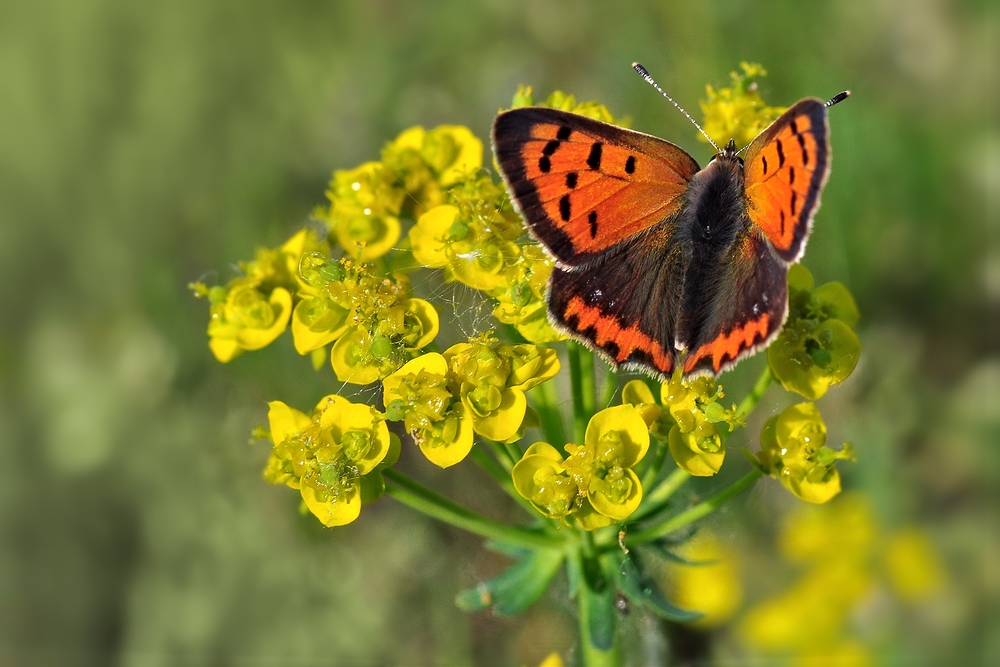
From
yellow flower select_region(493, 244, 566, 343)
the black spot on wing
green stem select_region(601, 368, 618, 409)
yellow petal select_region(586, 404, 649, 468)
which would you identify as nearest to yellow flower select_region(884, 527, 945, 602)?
green stem select_region(601, 368, 618, 409)

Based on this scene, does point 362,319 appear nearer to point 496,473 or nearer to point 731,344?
point 496,473

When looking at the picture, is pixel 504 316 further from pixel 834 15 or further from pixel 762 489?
pixel 834 15

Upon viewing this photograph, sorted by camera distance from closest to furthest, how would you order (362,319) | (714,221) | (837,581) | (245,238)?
1. (362,319)
2. (714,221)
3. (245,238)
4. (837,581)

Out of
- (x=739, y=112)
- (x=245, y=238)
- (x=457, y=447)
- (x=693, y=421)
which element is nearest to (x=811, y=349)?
(x=693, y=421)

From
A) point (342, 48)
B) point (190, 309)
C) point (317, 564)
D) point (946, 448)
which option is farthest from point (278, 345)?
point (946, 448)

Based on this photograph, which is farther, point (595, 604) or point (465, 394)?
point (595, 604)

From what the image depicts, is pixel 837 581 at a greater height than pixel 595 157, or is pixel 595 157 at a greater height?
pixel 595 157

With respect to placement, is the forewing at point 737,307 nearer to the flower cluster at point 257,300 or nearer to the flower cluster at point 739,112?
the flower cluster at point 739,112
